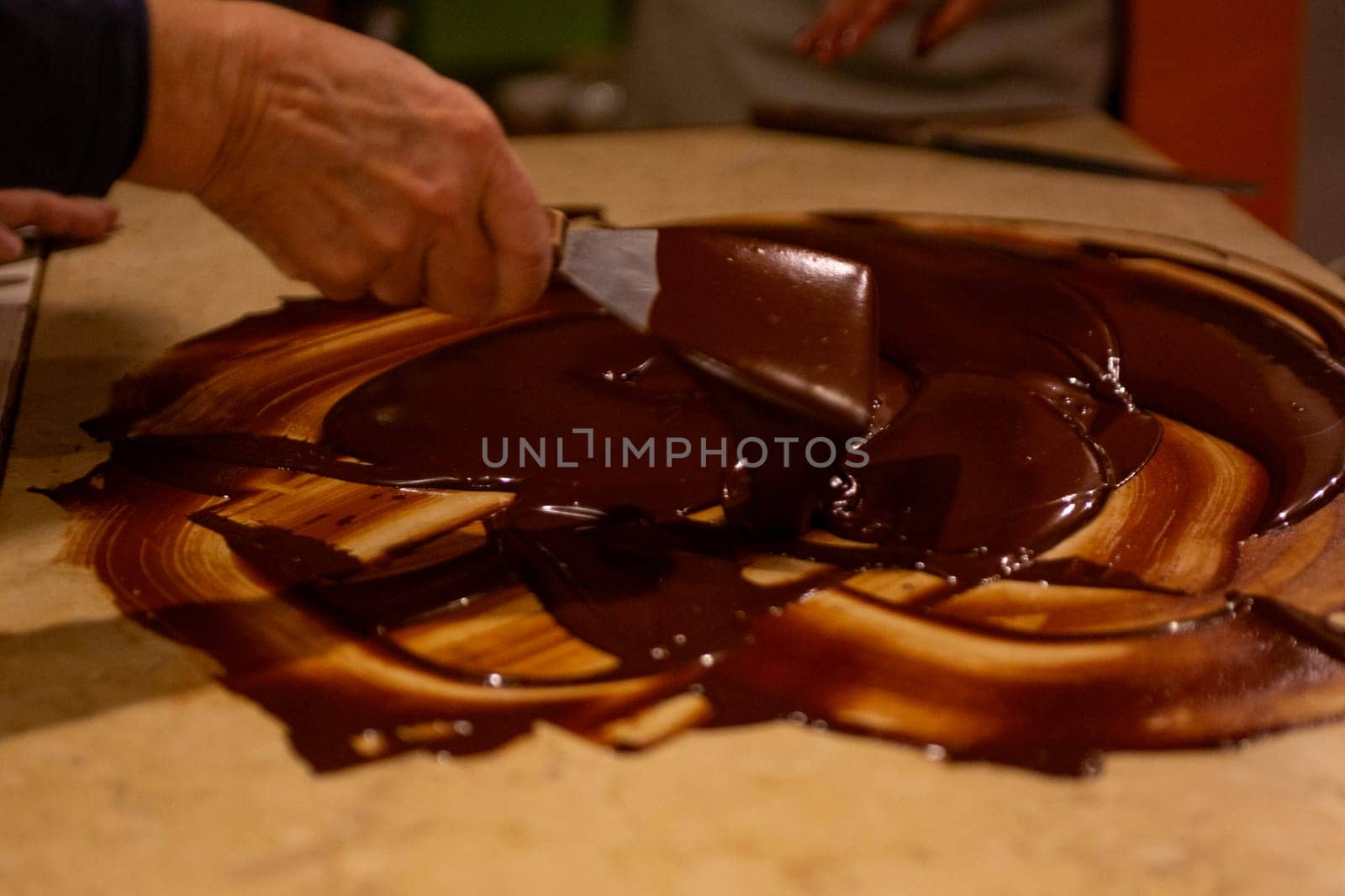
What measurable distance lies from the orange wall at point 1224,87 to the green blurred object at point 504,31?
2043 mm

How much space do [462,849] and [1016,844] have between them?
1.23 ft

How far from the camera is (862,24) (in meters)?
2.36

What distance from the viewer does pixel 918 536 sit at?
3.86 feet

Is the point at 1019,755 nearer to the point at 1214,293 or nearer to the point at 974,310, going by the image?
the point at 974,310

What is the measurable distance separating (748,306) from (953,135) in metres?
1.36

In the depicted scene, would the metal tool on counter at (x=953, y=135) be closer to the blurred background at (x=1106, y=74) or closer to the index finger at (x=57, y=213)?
the blurred background at (x=1106, y=74)

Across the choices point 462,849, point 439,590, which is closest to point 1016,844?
point 462,849

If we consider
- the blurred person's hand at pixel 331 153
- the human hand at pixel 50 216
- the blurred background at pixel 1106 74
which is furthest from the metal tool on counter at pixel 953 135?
the blurred person's hand at pixel 331 153

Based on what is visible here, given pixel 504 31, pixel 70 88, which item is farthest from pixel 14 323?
pixel 504 31

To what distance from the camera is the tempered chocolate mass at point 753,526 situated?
3.22ft

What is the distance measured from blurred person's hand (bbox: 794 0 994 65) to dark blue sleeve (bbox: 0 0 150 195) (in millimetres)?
1590

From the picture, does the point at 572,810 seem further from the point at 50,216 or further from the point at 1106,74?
the point at 1106,74

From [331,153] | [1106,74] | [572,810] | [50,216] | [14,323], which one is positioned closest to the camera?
[572,810]

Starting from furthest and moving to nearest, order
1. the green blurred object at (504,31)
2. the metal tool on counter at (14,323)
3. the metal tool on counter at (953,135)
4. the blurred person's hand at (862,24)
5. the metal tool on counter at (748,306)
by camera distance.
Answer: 1. the green blurred object at (504,31)
2. the blurred person's hand at (862,24)
3. the metal tool on counter at (953,135)
4. the metal tool on counter at (14,323)
5. the metal tool on counter at (748,306)
